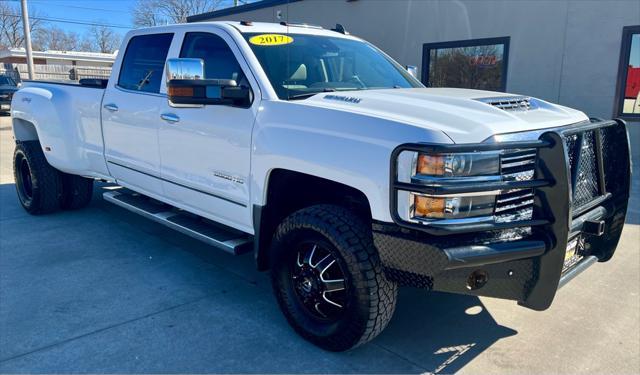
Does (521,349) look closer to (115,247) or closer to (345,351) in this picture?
(345,351)

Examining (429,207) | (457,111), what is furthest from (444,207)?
(457,111)

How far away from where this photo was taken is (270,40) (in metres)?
3.88

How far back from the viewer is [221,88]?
3.41m

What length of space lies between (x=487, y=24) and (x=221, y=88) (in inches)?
377

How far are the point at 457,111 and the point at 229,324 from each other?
202cm

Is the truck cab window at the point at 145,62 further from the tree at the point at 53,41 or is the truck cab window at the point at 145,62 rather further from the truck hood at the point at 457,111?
the tree at the point at 53,41

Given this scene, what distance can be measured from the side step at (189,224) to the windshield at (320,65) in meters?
1.13

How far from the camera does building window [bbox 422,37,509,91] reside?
11.6 meters

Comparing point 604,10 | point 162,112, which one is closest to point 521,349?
point 162,112

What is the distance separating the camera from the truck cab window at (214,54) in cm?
382

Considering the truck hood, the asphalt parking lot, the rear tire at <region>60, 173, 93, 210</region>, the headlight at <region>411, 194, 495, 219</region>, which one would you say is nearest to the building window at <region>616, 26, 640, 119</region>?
the asphalt parking lot

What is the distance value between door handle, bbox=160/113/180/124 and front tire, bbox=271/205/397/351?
1.38 m

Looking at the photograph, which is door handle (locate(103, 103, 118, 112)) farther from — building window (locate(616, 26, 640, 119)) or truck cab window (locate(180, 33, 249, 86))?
building window (locate(616, 26, 640, 119))

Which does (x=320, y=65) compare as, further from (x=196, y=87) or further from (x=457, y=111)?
(x=457, y=111)
